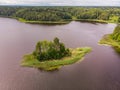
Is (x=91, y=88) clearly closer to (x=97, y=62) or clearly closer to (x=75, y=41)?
(x=97, y=62)

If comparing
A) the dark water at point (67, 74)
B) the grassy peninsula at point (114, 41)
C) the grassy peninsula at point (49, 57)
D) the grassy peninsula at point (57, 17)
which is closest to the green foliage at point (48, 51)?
the grassy peninsula at point (49, 57)

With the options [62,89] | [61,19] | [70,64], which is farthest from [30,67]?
[61,19]

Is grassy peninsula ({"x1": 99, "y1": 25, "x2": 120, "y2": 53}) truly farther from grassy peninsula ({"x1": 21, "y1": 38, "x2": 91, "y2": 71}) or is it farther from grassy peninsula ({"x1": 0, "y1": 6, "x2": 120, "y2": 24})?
grassy peninsula ({"x1": 0, "y1": 6, "x2": 120, "y2": 24})

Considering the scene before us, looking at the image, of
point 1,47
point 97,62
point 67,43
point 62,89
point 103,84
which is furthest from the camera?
point 67,43

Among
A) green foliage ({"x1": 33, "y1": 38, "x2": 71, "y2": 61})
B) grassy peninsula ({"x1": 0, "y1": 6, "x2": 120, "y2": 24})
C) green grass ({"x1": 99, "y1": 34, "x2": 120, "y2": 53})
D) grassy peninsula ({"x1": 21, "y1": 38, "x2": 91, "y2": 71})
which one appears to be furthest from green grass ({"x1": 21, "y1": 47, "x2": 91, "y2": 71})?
grassy peninsula ({"x1": 0, "y1": 6, "x2": 120, "y2": 24})

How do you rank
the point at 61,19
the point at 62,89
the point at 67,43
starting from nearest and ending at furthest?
the point at 62,89, the point at 67,43, the point at 61,19

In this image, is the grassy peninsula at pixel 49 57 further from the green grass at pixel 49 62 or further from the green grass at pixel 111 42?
the green grass at pixel 111 42

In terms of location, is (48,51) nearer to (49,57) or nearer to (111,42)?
(49,57)

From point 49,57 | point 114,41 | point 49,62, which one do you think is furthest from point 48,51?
point 114,41
